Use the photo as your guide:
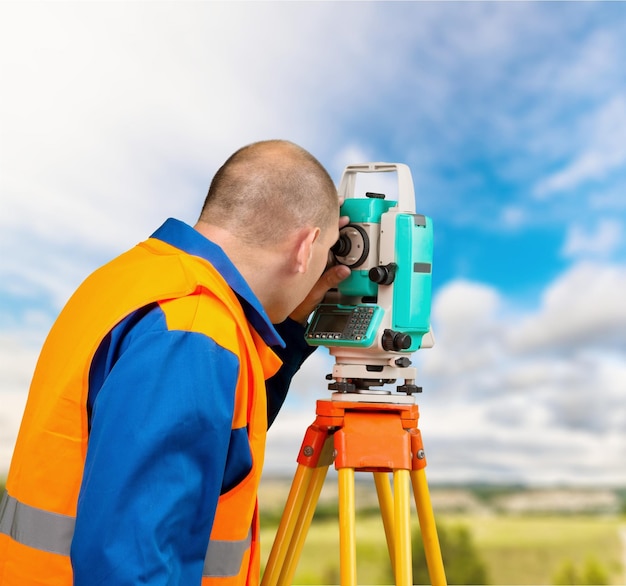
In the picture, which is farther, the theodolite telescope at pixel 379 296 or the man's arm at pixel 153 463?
the theodolite telescope at pixel 379 296

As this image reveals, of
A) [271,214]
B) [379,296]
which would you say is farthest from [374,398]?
[271,214]

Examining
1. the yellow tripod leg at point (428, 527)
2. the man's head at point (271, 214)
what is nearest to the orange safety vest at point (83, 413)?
the man's head at point (271, 214)

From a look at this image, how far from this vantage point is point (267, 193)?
6.48ft

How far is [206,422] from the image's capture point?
1.54 m

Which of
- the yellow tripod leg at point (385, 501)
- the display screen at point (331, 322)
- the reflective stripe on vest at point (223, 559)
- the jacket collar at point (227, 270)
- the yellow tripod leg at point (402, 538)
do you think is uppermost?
the display screen at point (331, 322)

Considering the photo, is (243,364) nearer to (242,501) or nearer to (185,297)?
(185,297)

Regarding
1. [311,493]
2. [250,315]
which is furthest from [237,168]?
[311,493]

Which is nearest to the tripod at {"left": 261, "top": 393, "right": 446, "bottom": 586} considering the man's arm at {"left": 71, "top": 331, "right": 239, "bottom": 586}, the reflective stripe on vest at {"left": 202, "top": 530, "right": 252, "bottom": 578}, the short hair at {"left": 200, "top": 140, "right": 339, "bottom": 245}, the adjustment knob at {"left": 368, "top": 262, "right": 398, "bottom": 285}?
the adjustment knob at {"left": 368, "top": 262, "right": 398, "bottom": 285}

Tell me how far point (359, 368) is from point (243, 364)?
1.00m

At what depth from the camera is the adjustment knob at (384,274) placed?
101 inches

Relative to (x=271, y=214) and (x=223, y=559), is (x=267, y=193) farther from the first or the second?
(x=223, y=559)

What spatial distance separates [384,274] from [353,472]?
63 cm

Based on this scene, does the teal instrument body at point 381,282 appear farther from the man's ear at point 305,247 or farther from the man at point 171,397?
the man's ear at point 305,247

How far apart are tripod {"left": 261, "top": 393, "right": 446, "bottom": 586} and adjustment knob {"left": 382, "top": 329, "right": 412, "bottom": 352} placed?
0.17m
